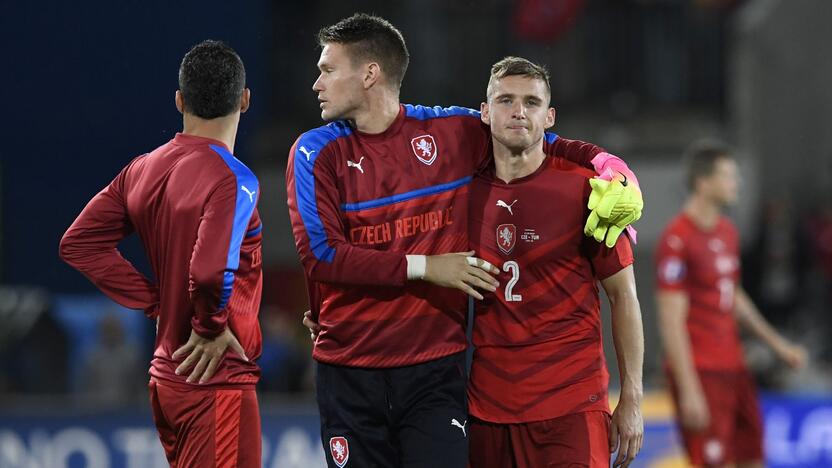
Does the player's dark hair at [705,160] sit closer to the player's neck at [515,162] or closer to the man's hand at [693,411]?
the man's hand at [693,411]

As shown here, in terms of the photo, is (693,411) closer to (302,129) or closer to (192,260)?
(192,260)

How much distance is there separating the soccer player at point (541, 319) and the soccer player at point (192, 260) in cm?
79

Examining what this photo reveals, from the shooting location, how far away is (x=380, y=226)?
12.9 feet

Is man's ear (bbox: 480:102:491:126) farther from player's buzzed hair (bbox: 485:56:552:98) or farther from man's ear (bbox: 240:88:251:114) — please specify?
man's ear (bbox: 240:88:251:114)

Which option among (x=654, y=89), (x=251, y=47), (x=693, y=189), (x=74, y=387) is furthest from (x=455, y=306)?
(x=654, y=89)

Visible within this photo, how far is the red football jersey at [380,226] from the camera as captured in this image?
12.8ft

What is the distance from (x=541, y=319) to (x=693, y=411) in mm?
3084

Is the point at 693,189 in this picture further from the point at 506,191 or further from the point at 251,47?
the point at 506,191

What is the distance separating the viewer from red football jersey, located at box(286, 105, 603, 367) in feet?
12.8

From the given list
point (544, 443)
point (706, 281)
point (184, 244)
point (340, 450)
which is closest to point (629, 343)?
point (544, 443)

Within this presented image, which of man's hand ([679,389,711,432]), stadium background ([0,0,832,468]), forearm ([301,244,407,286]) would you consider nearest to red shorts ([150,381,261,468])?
forearm ([301,244,407,286])

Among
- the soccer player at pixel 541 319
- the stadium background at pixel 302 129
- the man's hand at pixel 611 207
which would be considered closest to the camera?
the man's hand at pixel 611 207

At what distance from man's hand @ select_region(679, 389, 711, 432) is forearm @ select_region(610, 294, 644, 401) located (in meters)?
2.91

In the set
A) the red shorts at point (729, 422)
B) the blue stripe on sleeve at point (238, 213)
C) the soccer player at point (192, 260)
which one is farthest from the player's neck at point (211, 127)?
the red shorts at point (729, 422)
